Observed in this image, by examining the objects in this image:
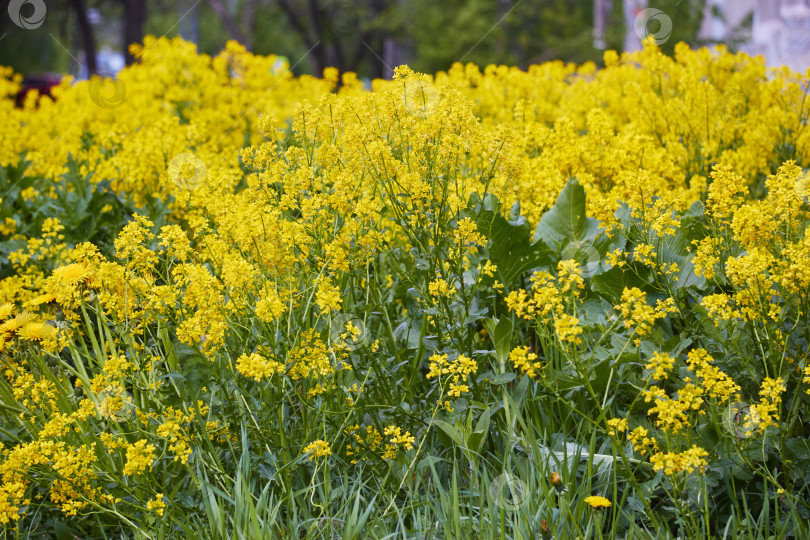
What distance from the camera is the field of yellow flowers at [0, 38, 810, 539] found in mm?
2250

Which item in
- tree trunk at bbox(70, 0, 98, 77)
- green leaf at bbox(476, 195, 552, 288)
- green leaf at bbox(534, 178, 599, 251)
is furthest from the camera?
tree trunk at bbox(70, 0, 98, 77)

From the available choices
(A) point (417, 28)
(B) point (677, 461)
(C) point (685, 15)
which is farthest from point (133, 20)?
(B) point (677, 461)

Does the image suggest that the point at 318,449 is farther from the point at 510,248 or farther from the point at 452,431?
the point at 510,248

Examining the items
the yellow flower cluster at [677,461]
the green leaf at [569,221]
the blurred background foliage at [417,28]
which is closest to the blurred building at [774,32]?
the blurred background foliage at [417,28]

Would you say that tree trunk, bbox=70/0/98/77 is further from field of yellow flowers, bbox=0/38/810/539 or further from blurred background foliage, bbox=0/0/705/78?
field of yellow flowers, bbox=0/38/810/539

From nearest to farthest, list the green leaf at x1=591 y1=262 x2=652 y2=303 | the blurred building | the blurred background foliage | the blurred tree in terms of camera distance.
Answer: the green leaf at x1=591 y1=262 x2=652 y2=303, the blurred building, the blurred tree, the blurred background foliage

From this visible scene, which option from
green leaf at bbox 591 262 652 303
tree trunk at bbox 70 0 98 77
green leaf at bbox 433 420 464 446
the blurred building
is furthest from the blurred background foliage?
green leaf at bbox 433 420 464 446

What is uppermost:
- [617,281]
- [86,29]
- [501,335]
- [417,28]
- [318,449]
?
[417,28]

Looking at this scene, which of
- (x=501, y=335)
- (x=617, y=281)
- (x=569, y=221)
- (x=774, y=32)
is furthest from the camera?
(x=774, y=32)

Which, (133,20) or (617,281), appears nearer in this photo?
(617,281)

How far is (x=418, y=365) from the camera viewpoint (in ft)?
8.94

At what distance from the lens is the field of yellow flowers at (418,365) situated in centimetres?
225

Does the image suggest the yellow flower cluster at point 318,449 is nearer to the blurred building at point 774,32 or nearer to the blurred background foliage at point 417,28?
the blurred building at point 774,32

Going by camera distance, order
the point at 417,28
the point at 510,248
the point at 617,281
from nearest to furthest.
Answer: the point at 617,281 → the point at 510,248 → the point at 417,28
